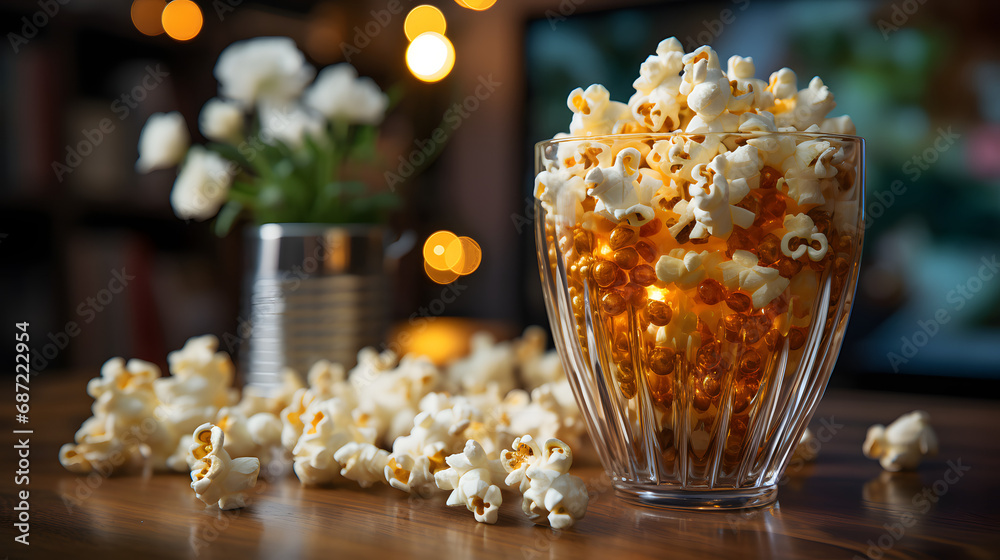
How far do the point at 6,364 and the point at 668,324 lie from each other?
1.98 meters

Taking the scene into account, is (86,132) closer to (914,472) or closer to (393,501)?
(393,501)

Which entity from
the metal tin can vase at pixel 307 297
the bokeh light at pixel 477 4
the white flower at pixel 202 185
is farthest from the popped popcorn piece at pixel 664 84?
the bokeh light at pixel 477 4

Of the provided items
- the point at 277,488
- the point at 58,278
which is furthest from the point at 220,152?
the point at 58,278

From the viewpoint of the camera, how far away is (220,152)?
3.56 ft

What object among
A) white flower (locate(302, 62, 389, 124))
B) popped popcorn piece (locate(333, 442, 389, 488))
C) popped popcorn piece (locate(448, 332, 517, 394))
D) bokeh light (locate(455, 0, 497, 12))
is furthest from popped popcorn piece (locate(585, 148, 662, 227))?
bokeh light (locate(455, 0, 497, 12))

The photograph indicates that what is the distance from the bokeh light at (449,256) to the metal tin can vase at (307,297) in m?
2.07

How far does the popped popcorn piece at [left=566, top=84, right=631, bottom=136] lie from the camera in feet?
1.75

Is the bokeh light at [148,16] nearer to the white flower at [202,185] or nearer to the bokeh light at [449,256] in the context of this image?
the bokeh light at [449,256]

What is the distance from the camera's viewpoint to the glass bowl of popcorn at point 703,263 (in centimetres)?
48

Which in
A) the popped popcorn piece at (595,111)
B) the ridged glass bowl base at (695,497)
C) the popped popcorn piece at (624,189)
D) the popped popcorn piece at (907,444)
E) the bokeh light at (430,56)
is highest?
the bokeh light at (430,56)

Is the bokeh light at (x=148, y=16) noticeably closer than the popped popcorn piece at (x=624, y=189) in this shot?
No

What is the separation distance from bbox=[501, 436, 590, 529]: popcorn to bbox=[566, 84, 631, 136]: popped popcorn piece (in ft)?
0.68

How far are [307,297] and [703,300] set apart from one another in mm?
630

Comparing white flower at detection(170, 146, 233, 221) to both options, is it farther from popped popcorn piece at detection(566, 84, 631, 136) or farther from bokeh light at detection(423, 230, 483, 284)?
bokeh light at detection(423, 230, 483, 284)
